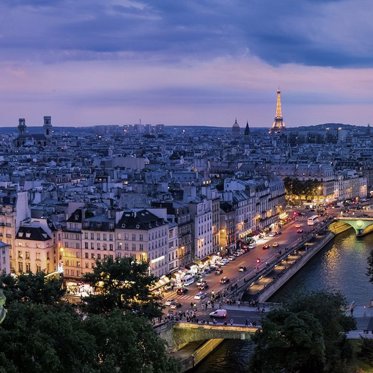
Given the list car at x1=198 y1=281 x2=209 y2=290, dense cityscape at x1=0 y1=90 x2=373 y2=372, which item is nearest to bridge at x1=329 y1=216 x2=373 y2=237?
dense cityscape at x1=0 y1=90 x2=373 y2=372

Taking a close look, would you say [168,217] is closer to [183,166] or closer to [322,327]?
[322,327]

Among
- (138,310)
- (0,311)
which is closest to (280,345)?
(138,310)

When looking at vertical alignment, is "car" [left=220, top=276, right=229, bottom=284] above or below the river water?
above

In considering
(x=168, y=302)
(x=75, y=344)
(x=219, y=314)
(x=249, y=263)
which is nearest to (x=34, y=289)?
(x=219, y=314)

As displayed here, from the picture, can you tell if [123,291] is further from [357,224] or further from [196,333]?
[357,224]

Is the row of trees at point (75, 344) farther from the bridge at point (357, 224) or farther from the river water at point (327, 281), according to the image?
the bridge at point (357, 224)

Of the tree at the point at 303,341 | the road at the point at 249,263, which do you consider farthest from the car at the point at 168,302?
the tree at the point at 303,341

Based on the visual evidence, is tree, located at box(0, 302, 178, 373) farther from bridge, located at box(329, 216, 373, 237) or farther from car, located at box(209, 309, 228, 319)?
bridge, located at box(329, 216, 373, 237)
